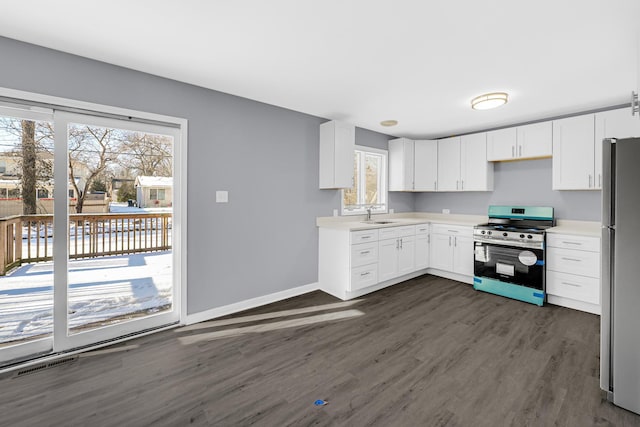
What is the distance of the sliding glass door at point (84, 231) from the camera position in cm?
230

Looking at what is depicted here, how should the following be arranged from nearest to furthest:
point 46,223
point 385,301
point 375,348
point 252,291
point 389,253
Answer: point 46,223, point 375,348, point 252,291, point 385,301, point 389,253

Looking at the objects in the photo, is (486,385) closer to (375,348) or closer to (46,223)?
(375,348)

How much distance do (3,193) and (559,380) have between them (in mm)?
4368

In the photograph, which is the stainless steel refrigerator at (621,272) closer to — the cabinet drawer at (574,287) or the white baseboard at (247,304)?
the cabinet drawer at (574,287)

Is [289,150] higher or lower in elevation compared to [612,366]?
higher

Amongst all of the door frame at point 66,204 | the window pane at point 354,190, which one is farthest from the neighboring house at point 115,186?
the window pane at point 354,190

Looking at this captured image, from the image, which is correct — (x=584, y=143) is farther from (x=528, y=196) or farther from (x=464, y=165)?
(x=464, y=165)

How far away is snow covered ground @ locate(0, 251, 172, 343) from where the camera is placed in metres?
2.32

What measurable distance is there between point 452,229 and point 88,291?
4.63 metres

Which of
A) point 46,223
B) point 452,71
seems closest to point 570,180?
point 452,71

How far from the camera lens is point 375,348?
8.43ft

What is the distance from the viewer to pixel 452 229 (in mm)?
4598

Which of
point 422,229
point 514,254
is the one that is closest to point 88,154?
point 422,229

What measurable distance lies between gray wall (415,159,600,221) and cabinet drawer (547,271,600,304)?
921 mm
